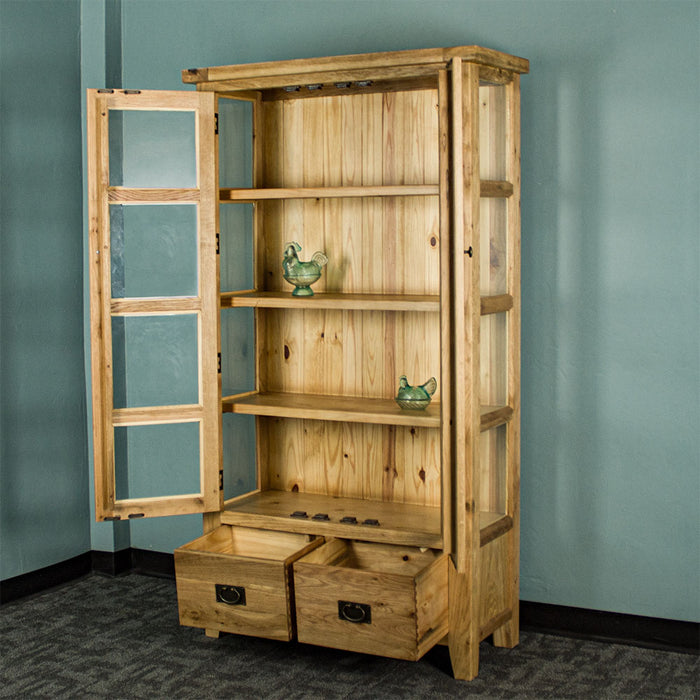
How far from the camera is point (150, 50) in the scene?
391 centimetres

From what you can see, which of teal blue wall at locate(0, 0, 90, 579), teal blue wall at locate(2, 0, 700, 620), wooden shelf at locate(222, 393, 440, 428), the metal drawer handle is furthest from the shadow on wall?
teal blue wall at locate(0, 0, 90, 579)

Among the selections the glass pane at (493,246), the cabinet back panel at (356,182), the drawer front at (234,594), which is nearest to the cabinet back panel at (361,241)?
the cabinet back panel at (356,182)

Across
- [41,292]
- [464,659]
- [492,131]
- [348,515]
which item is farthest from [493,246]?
[41,292]

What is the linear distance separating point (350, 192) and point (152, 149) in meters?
0.68

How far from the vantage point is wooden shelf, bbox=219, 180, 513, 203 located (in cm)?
300

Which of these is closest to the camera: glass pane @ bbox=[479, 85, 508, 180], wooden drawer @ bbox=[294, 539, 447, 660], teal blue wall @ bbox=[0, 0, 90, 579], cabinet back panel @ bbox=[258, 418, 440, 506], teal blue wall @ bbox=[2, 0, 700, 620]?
wooden drawer @ bbox=[294, 539, 447, 660]

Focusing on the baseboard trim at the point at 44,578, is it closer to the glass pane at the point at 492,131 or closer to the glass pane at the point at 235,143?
the glass pane at the point at 235,143

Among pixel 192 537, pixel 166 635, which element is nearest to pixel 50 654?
pixel 166 635

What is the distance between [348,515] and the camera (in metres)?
3.31

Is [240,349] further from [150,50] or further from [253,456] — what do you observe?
[150,50]

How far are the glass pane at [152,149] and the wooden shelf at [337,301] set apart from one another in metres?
0.45

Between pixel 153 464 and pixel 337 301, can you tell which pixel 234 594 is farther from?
pixel 337 301

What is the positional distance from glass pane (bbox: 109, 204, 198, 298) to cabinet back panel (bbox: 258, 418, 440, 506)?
0.71 m

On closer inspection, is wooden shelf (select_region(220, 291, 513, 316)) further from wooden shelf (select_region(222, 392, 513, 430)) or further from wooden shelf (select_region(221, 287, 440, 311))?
wooden shelf (select_region(222, 392, 513, 430))
